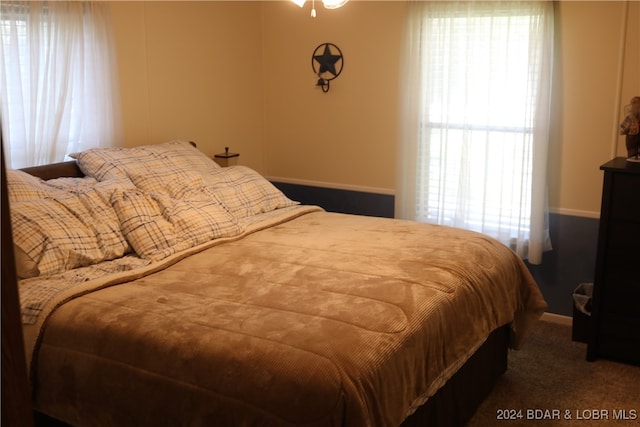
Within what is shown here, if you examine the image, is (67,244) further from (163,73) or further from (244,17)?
(244,17)

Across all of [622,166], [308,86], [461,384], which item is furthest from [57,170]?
[622,166]

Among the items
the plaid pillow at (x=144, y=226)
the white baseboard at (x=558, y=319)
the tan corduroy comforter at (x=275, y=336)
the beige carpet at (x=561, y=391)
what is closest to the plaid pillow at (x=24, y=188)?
the plaid pillow at (x=144, y=226)

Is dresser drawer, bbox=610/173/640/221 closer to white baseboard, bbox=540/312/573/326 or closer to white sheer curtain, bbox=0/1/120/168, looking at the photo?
white baseboard, bbox=540/312/573/326

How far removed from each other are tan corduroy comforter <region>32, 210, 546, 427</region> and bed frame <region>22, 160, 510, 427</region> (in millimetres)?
94

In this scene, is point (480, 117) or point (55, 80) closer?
point (55, 80)

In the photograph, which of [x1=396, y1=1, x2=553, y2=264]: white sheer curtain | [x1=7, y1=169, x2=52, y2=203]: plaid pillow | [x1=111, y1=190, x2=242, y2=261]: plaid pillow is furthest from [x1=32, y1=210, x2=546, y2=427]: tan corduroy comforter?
[x1=396, y1=1, x2=553, y2=264]: white sheer curtain

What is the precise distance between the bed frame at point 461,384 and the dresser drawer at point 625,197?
820mm

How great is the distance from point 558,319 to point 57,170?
300 cm

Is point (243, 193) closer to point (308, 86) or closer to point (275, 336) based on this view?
point (308, 86)

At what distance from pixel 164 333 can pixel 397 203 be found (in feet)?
8.38

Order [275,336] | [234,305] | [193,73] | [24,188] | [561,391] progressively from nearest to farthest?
[275,336]
[234,305]
[24,188]
[561,391]
[193,73]

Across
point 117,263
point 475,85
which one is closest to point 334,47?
point 475,85

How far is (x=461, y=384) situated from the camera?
2859mm

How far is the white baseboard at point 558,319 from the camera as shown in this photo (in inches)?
163
